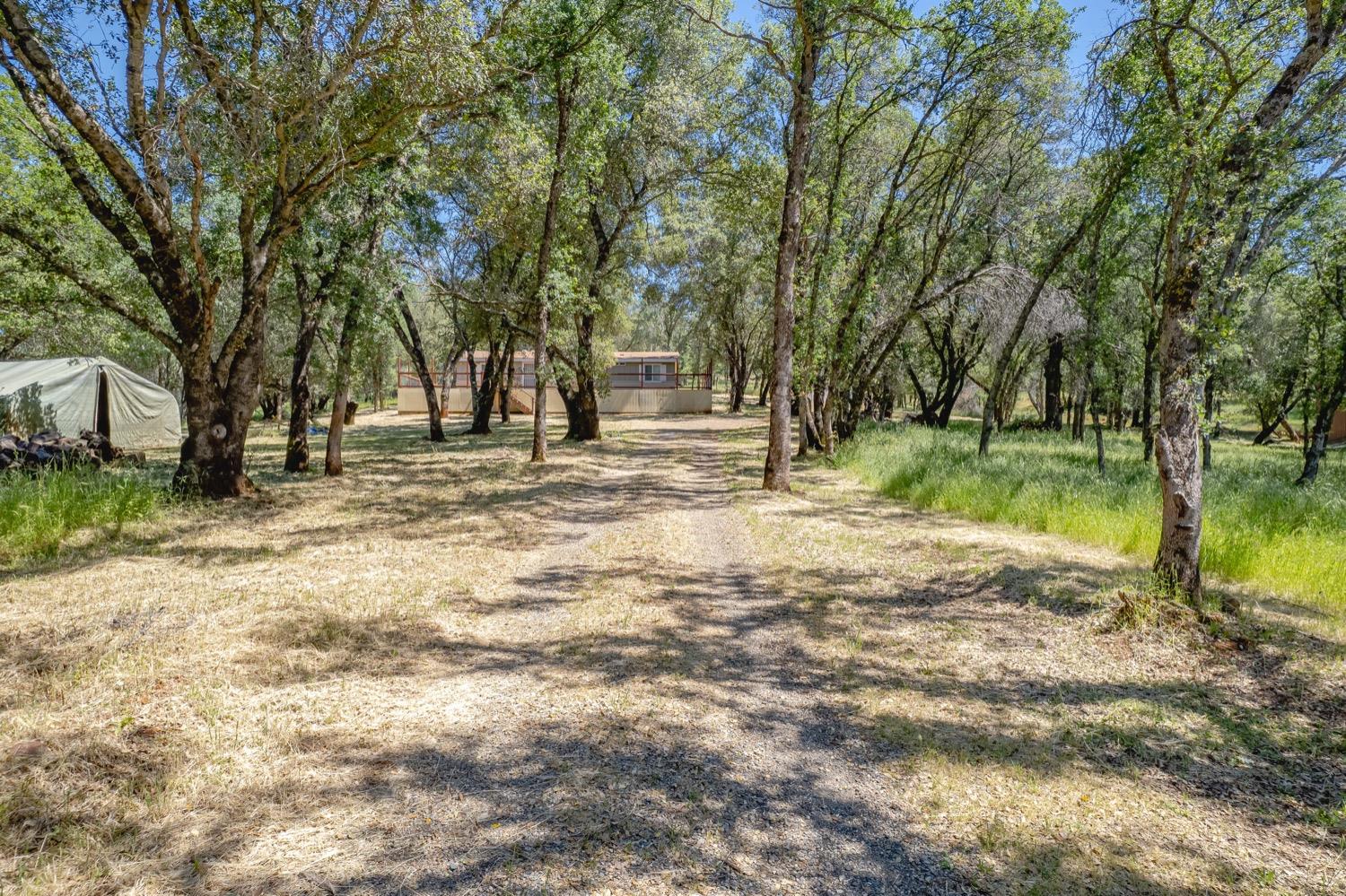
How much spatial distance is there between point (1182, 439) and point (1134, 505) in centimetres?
306

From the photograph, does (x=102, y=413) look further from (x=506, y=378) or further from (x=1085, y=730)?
(x=1085, y=730)

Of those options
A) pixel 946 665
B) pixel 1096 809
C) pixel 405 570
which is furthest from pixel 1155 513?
pixel 405 570

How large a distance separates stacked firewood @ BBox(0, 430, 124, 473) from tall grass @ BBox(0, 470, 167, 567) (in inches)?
104

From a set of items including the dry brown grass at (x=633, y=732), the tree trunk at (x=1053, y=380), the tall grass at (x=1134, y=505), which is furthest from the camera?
the tree trunk at (x=1053, y=380)

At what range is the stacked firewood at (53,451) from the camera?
10.1 m

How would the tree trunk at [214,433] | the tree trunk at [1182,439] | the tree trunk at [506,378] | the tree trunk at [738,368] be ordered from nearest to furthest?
the tree trunk at [1182,439]
the tree trunk at [214,433]
the tree trunk at [506,378]
the tree trunk at [738,368]

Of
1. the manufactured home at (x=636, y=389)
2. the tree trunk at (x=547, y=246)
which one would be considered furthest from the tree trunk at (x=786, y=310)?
the manufactured home at (x=636, y=389)

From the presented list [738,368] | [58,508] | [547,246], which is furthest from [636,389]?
[58,508]

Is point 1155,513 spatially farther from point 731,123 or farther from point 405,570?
point 731,123

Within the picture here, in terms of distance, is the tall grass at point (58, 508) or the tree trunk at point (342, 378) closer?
the tall grass at point (58, 508)

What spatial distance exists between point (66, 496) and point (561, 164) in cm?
933

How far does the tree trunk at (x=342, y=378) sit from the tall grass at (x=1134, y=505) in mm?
9374

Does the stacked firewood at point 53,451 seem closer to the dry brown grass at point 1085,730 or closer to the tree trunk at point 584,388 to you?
the tree trunk at point 584,388

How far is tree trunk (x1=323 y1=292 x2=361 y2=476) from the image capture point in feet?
35.2
